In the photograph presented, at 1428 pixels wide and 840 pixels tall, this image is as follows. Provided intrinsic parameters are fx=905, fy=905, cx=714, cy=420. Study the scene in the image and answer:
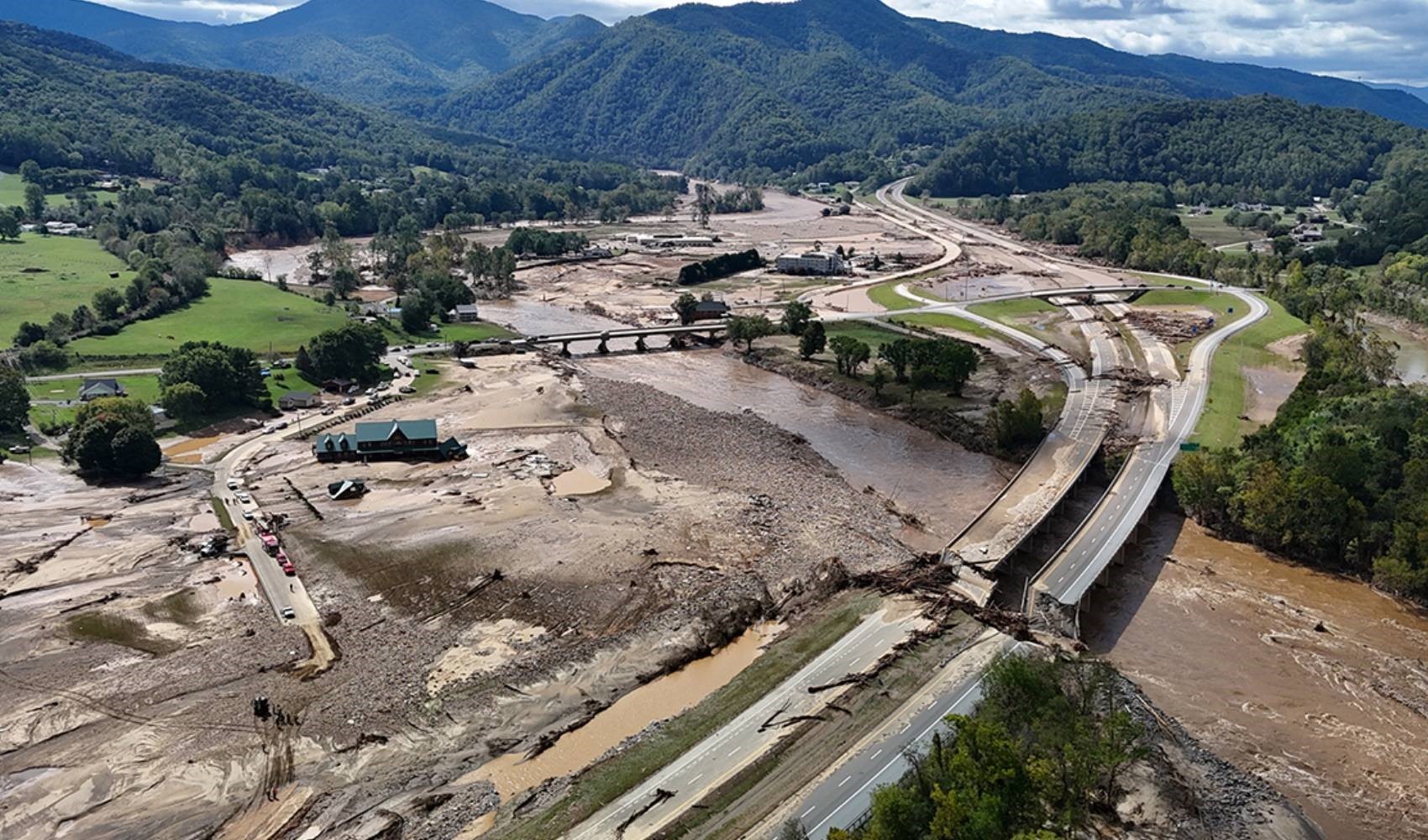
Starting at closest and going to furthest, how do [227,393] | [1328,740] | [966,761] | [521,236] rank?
[966,761], [1328,740], [227,393], [521,236]

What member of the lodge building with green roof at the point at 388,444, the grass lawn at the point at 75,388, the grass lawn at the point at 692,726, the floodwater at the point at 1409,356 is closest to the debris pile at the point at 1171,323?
the floodwater at the point at 1409,356

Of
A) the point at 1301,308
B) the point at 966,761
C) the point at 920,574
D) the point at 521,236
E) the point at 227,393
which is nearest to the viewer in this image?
the point at 966,761

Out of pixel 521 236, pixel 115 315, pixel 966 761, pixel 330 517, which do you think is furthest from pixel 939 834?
pixel 521 236

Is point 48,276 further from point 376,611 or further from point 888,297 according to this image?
point 888,297

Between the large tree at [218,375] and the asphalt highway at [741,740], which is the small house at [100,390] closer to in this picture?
the large tree at [218,375]

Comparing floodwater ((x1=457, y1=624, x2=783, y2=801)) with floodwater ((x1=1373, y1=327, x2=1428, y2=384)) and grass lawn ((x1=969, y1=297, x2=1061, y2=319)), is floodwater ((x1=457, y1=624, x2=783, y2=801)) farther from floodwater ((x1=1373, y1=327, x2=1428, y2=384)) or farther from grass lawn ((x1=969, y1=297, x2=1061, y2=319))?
grass lawn ((x1=969, y1=297, x2=1061, y2=319))

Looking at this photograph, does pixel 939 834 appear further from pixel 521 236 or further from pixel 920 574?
pixel 521 236

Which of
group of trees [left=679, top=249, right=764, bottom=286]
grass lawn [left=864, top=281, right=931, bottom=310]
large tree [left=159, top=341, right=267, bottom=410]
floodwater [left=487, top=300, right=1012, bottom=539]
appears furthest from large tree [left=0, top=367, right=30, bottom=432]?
grass lawn [left=864, top=281, right=931, bottom=310]
